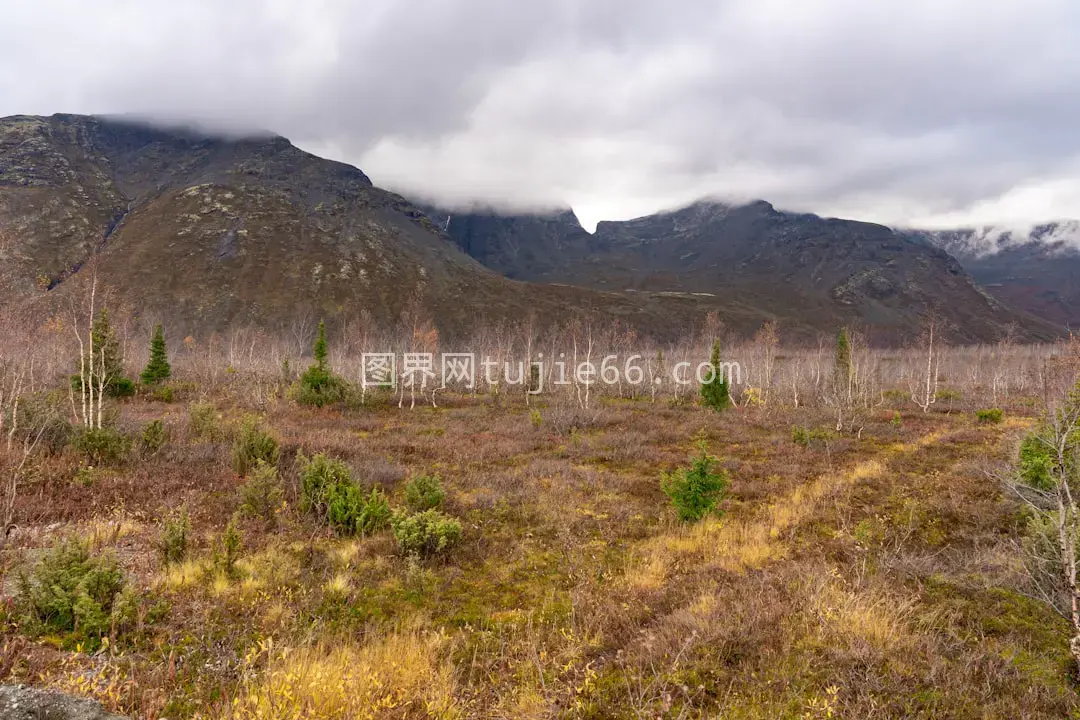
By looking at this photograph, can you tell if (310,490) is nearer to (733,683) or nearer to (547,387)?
(733,683)

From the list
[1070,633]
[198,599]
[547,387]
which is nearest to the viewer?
[1070,633]

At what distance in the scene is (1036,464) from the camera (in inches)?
405

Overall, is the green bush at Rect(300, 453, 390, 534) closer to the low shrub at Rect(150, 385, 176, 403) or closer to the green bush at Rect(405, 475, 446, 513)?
the green bush at Rect(405, 475, 446, 513)

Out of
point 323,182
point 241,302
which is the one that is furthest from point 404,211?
point 241,302

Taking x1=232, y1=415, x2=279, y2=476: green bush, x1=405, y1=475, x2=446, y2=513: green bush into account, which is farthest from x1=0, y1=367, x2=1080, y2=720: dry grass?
x1=405, y1=475, x2=446, y2=513: green bush

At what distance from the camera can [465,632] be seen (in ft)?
20.1

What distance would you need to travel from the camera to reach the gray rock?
3.38 m

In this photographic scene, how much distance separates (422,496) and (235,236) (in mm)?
134673

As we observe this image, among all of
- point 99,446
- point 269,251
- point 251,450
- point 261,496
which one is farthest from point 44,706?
point 269,251

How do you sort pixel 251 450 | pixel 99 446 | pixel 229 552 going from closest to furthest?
pixel 229 552, pixel 99 446, pixel 251 450

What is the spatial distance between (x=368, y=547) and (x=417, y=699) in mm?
4396

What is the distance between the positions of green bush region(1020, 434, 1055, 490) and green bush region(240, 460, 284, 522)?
15.9 meters

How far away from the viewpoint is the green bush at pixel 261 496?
950cm

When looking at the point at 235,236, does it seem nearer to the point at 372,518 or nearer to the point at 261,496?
the point at 261,496
